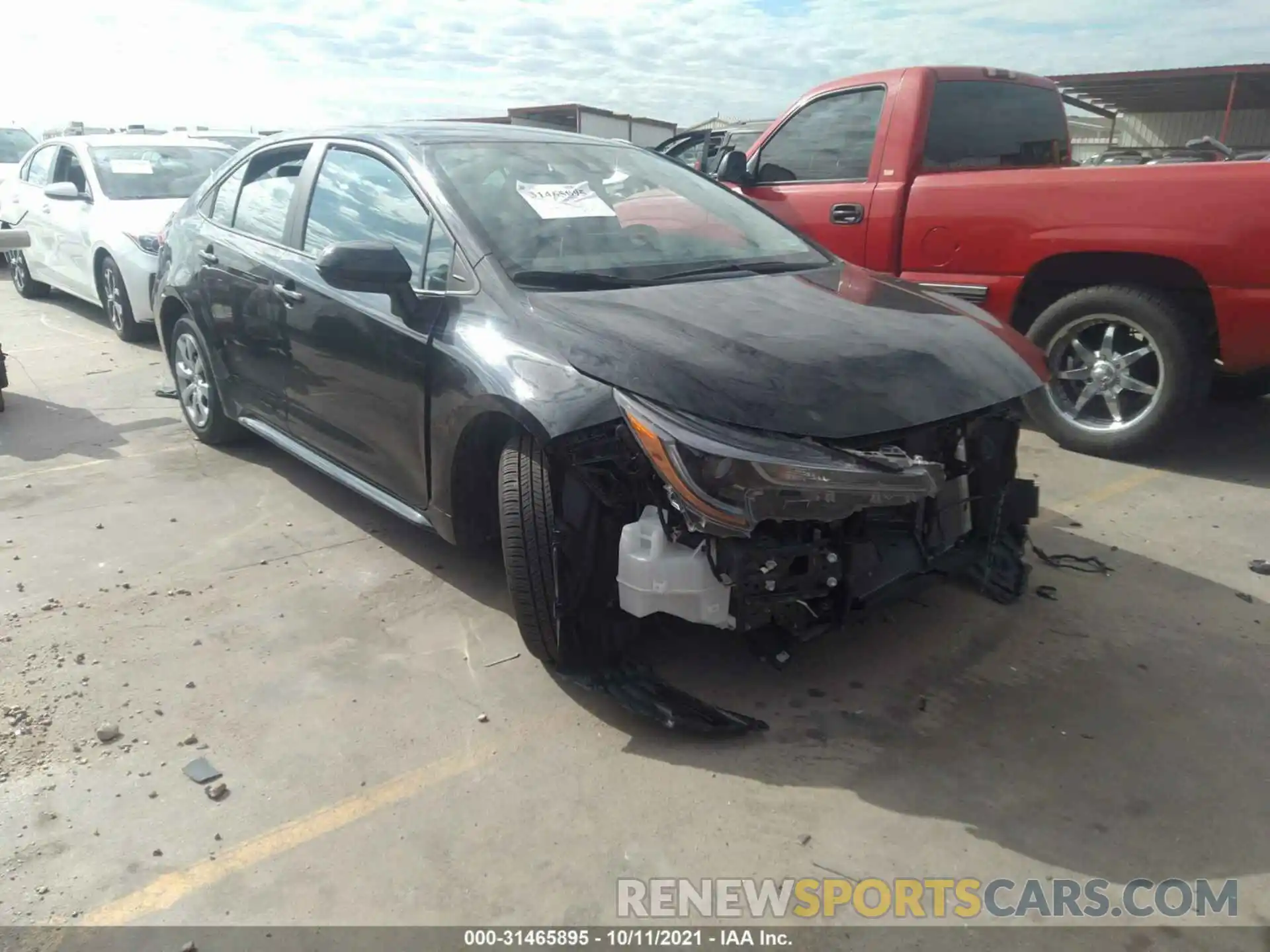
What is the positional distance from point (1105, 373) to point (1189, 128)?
16.1 m

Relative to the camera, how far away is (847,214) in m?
5.78

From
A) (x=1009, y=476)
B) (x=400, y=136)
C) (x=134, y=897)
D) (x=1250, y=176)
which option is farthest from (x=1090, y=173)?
(x=134, y=897)

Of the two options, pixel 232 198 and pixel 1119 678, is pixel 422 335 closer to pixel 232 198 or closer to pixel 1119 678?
pixel 232 198

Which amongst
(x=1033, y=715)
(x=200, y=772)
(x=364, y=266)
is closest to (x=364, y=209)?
(x=364, y=266)

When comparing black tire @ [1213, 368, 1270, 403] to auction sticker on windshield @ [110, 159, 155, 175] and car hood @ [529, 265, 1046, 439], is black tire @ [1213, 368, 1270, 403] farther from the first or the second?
auction sticker on windshield @ [110, 159, 155, 175]

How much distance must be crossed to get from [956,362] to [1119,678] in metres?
1.19

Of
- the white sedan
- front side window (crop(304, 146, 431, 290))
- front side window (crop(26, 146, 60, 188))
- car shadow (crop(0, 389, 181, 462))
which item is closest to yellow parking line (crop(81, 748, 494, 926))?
front side window (crop(304, 146, 431, 290))

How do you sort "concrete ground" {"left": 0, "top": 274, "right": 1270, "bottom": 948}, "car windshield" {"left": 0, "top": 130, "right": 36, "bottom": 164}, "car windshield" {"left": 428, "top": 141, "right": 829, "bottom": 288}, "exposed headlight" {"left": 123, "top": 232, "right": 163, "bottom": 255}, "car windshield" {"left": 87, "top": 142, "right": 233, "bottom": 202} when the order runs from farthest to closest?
1. "car windshield" {"left": 0, "top": 130, "right": 36, "bottom": 164}
2. "car windshield" {"left": 87, "top": 142, "right": 233, "bottom": 202}
3. "exposed headlight" {"left": 123, "top": 232, "right": 163, "bottom": 255}
4. "car windshield" {"left": 428, "top": 141, "right": 829, "bottom": 288}
5. "concrete ground" {"left": 0, "top": 274, "right": 1270, "bottom": 948}

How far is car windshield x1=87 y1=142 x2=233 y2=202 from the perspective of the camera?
843 centimetres

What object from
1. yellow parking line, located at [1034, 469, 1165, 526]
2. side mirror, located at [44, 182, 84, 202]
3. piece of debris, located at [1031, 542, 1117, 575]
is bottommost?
piece of debris, located at [1031, 542, 1117, 575]

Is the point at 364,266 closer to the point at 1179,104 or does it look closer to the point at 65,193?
the point at 65,193

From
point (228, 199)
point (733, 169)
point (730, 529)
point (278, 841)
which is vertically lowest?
point (278, 841)

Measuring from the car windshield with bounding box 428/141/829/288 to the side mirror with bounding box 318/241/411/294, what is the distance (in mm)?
305

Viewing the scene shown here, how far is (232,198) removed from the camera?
4824 mm
